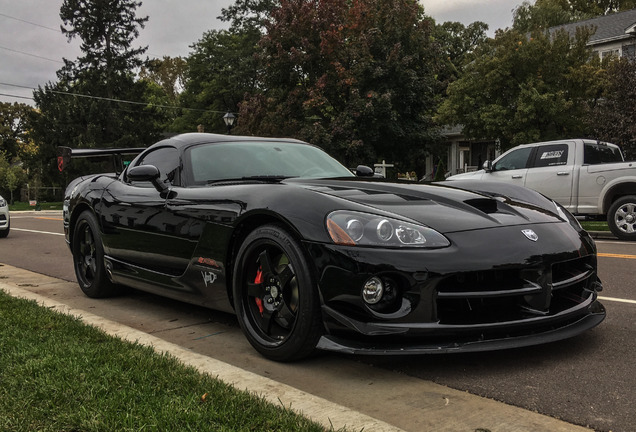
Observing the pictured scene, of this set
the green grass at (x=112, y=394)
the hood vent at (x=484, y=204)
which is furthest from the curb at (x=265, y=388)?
the hood vent at (x=484, y=204)

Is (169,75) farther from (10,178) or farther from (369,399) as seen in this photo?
(369,399)

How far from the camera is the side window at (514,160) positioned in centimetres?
1168

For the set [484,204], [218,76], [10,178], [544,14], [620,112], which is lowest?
[10,178]

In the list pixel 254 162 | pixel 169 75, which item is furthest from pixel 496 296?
pixel 169 75

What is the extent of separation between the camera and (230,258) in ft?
11.8

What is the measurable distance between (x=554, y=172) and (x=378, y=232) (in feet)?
30.2

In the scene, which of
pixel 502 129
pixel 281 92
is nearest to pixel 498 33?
pixel 502 129

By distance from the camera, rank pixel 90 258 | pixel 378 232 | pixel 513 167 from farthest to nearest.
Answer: pixel 513 167
pixel 90 258
pixel 378 232

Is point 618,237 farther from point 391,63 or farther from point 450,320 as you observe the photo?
point 391,63

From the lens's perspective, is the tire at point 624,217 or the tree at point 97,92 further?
the tree at point 97,92

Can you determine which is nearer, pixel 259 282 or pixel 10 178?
pixel 259 282

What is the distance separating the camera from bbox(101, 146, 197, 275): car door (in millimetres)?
4012

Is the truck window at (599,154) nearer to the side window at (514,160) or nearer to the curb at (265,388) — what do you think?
the side window at (514,160)

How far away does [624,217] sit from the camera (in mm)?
10328
